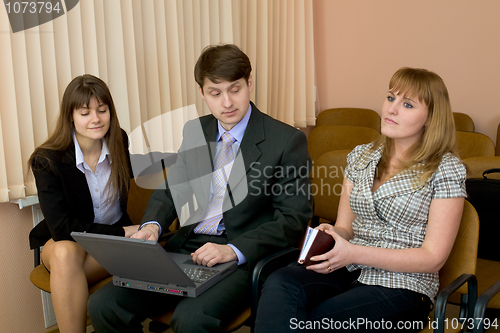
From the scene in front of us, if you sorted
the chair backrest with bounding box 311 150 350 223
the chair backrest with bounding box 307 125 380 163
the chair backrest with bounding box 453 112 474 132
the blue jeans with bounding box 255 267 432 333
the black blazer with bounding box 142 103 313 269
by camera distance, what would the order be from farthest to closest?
the chair backrest with bounding box 453 112 474 132 < the chair backrest with bounding box 307 125 380 163 < the chair backrest with bounding box 311 150 350 223 < the black blazer with bounding box 142 103 313 269 < the blue jeans with bounding box 255 267 432 333

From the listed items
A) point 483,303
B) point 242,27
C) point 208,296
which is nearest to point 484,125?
point 242,27

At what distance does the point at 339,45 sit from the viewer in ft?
13.7

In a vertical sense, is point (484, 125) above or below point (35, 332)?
above

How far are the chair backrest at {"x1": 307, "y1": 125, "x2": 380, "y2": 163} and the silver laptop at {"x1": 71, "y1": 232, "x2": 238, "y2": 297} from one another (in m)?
1.86

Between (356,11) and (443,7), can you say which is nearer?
(443,7)

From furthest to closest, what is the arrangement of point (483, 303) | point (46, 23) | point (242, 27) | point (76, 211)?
point (242, 27) → point (46, 23) → point (76, 211) → point (483, 303)

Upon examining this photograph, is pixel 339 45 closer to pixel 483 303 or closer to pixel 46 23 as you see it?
pixel 46 23

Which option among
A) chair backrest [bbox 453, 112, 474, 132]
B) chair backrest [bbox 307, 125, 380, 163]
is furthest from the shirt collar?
chair backrest [bbox 453, 112, 474, 132]

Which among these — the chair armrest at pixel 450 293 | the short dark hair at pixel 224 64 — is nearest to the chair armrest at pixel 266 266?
the chair armrest at pixel 450 293

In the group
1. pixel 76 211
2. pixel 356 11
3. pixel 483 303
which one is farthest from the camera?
pixel 356 11

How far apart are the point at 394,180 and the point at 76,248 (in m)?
1.32

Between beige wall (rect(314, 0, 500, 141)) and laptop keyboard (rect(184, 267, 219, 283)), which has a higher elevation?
beige wall (rect(314, 0, 500, 141))

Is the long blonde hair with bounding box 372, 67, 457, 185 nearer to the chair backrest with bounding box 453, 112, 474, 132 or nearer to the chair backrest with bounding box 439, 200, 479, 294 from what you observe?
the chair backrest with bounding box 439, 200, 479, 294

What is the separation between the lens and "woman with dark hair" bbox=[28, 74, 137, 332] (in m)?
1.84
